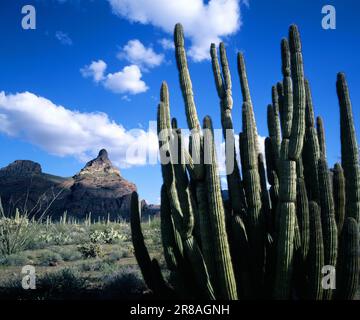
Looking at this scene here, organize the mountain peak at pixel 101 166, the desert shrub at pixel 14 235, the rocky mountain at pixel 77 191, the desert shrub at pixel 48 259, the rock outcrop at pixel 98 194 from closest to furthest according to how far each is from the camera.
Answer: the desert shrub at pixel 48 259, the desert shrub at pixel 14 235, the rocky mountain at pixel 77 191, the rock outcrop at pixel 98 194, the mountain peak at pixel 101 166

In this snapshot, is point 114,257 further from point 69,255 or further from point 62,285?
point 62,285

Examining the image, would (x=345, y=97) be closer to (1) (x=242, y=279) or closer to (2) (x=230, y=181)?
(2) (x=230, y=181)

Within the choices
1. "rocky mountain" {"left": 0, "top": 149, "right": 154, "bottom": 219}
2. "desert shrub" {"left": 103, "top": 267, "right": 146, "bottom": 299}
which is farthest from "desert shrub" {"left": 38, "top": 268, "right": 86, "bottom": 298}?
"rocky mountain" {"left": 0, "top": 149, "right": 154, "bottom": 219}

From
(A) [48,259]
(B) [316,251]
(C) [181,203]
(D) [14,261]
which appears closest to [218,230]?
(C) [181,203]

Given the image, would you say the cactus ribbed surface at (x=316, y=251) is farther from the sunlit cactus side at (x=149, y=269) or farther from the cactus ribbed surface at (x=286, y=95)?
the sunlit cactus side at (x=149, y=269)

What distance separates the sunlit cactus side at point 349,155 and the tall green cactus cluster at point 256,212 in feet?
0.05

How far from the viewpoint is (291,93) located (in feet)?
19.8

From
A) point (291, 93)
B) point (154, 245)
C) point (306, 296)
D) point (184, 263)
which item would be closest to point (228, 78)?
point (291, 93)

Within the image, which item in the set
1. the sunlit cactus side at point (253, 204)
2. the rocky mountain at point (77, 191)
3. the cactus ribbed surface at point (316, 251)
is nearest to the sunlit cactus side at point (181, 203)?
the sunlit cactus side at point (253, 204)

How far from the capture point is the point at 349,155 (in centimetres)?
597

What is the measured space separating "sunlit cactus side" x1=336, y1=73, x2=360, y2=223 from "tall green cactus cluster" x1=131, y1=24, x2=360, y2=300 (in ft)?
0.05

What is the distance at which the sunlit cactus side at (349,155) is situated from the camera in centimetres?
582

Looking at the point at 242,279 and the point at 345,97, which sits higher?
the point at 345,97
